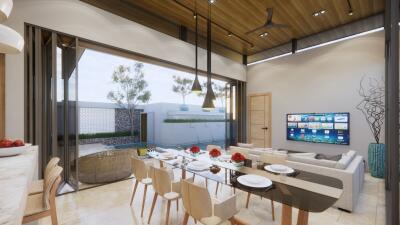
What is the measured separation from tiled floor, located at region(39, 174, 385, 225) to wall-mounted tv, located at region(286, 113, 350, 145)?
1805 mm

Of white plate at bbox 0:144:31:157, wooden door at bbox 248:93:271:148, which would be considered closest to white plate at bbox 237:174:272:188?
white plate at bbox 0:144:31:157

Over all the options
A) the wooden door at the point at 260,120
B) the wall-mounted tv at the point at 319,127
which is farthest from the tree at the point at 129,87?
the wall-mounted tv at the point at 319,127

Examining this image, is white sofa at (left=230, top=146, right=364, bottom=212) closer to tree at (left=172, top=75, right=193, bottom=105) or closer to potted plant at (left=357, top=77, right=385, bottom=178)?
potted plant at (left=357, top=77, right=385, bottom=178)

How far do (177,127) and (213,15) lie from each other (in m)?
6.09

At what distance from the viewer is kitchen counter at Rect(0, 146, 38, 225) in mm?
663

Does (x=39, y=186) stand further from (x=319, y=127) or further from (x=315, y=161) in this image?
(x=319, y=127)

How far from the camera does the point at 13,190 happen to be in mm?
899

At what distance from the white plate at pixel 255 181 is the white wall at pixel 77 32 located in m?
3.26

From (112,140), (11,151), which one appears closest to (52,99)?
(11,151)

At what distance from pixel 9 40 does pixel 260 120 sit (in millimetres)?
6633

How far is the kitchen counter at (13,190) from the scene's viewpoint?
663 mm

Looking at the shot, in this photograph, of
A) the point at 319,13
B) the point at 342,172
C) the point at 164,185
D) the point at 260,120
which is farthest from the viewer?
the point at 260,120

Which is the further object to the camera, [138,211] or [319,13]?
[319,13]

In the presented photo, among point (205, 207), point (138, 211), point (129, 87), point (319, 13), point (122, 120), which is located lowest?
point (138, 211)
